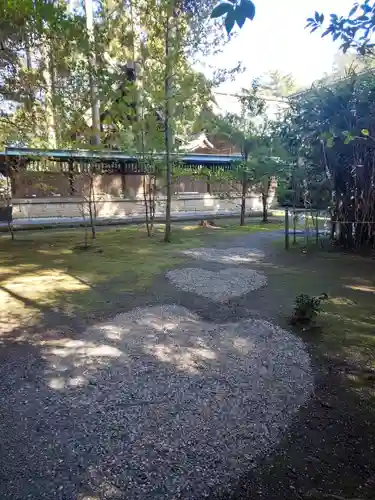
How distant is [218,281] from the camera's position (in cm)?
621

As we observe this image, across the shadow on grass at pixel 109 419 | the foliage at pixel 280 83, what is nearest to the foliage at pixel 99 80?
the shadow on grass at pixel 109 419

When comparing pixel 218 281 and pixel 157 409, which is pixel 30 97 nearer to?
pixel 218 281

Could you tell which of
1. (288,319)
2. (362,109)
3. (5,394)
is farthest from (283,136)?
(5,394)

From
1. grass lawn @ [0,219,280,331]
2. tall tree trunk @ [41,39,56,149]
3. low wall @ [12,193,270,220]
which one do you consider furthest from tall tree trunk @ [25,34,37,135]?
low wall @ [12,193,270,220]

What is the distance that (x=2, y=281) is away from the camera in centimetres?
625

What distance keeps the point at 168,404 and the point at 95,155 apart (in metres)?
10.3

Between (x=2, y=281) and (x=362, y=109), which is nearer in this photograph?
(x=2, y=281)

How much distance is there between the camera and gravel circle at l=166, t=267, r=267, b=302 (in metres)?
5.59

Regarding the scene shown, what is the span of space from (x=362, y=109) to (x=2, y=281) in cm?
783

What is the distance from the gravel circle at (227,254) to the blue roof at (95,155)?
3547mm

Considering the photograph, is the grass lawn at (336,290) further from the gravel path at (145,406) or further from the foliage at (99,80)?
the foliage at (99,80)

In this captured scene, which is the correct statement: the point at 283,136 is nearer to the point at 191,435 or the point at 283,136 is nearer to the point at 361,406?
the point at 361,406

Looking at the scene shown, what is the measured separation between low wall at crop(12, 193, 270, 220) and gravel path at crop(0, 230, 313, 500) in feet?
28.9

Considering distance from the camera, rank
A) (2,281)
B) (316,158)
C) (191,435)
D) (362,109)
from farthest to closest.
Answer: (316,158) < (362,109) < (2,281) < (191,435)
